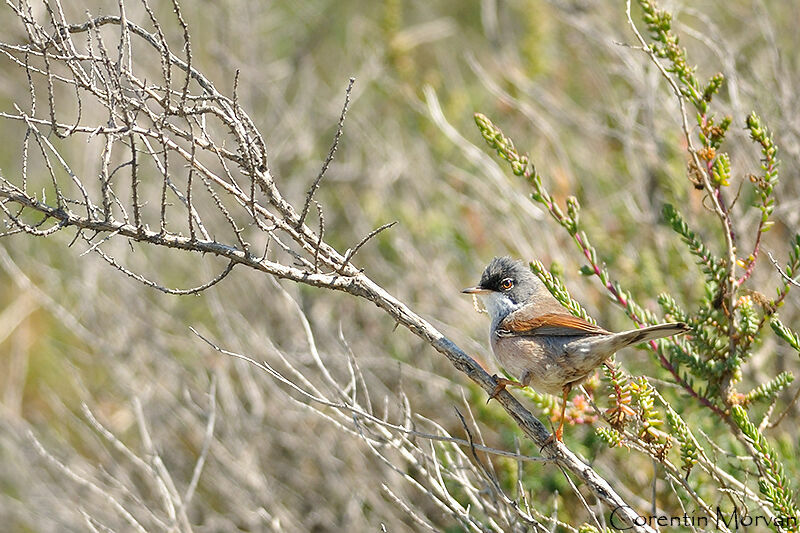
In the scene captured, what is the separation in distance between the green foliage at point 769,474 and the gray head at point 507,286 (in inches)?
43.7

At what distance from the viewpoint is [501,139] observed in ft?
8.87

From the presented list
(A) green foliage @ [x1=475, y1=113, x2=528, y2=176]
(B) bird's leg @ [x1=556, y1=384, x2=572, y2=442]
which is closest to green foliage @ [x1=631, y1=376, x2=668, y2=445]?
(B) bird's leg @ [x1=556, y1=384, x2=572, y2=442]

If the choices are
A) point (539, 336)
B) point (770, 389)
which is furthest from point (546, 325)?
point (770, 389)

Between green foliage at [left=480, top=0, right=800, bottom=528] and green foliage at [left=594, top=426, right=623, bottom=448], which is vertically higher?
green foliage at [left=480, top=0, right=800, bottom=528]

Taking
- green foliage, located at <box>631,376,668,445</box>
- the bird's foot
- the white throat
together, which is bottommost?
the bird's foot

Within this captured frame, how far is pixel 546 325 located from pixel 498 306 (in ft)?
A: 1.10

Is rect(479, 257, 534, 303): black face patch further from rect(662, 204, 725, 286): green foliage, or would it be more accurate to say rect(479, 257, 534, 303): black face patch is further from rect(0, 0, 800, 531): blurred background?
rect(662, 204, 725, 286): green foliage

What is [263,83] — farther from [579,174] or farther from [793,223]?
[793,223]

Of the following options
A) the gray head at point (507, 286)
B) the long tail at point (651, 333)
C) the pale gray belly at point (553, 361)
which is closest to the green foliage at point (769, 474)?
the long tail at point (651, 333)

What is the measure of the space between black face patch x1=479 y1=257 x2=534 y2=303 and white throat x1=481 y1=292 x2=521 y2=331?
0.02 metres

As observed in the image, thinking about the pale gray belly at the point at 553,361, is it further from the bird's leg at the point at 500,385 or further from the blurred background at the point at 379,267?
the blurred background at the point at 379,267

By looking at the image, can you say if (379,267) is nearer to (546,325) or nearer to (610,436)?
(546,325)

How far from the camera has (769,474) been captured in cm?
234

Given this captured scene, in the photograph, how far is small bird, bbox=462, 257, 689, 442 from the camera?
2.62m
